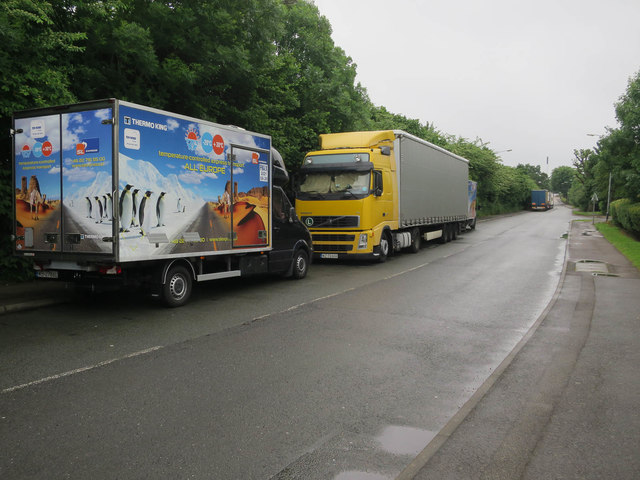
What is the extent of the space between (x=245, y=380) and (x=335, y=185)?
10690 millimetres

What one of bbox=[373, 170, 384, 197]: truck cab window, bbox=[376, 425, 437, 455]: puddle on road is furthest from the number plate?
bbox=[373, 170, 384, 197]: truck cab window

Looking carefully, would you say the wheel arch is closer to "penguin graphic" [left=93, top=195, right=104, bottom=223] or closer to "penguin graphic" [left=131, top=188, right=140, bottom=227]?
"penguin graphic" [left=131, top=188, right=140, bottom=227]

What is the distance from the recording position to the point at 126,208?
A: 7641 millimetres

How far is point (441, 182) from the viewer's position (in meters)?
21.7

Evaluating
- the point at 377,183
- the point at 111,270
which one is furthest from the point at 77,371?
the point at 377,183

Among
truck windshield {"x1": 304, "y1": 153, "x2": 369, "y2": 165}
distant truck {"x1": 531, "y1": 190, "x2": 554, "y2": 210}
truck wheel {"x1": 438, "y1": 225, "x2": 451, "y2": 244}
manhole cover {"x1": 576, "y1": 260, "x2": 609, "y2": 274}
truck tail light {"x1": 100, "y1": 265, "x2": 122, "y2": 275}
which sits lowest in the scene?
manhole cover {"x1": 576, "y1": 260, "x2": 609, "y2": 274}

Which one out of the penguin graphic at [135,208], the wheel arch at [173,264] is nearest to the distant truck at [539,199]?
the wheel arch at [173,264]

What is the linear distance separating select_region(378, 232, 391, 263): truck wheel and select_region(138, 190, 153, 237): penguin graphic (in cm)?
916

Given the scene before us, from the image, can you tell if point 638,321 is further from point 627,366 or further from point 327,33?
point 327,33

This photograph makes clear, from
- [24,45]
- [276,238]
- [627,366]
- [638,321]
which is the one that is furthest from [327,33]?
[627,366]

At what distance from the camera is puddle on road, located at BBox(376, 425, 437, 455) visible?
12.1 feet

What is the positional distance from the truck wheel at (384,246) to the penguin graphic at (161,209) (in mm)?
8882

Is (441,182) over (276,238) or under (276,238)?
over

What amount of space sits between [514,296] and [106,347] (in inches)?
297
